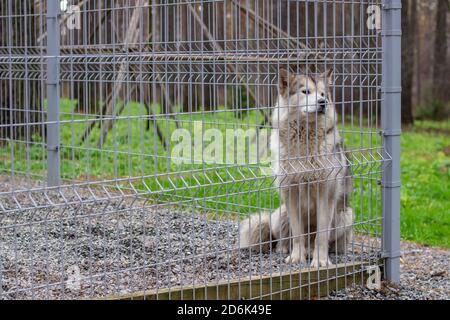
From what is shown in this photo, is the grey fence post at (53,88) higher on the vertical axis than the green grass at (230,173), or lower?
higher

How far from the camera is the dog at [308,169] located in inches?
187

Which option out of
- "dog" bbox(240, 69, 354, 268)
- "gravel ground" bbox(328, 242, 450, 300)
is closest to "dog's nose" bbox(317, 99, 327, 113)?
"dog" bbox(240, 69, 354, 268)

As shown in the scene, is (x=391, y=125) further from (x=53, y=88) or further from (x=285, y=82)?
(x=53, y=88)

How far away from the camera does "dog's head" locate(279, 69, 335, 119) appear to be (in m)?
4.75

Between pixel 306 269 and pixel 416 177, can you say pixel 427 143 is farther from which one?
pixel 306 269

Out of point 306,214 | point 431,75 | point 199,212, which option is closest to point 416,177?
point 199,212

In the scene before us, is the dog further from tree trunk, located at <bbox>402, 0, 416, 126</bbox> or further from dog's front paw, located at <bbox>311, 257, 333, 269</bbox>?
tree trunk, located at <bbox>402, 0, 416, 126</bbox>

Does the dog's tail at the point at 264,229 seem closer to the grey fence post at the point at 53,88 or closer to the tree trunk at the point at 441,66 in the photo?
the grey fence post at the point at 53,88

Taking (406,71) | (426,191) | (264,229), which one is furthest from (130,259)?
(406,71)

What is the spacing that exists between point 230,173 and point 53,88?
1833 millimetres

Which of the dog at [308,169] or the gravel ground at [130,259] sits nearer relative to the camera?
the gravel ground at [130,259]

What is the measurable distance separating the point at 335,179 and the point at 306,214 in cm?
38

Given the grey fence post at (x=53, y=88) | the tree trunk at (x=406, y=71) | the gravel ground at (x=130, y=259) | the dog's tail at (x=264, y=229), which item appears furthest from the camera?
the tree trunk at (x=406, y=71)

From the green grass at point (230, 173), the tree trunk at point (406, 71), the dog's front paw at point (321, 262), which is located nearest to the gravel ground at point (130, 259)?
the dog's front paw at point (321, 262)
